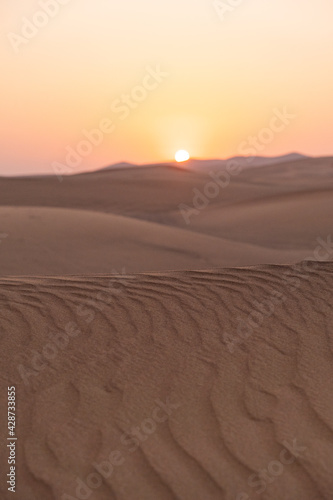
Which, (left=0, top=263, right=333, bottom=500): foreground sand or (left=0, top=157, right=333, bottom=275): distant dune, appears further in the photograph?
(left=0, top=157, right=333, bottom=275): distant dune

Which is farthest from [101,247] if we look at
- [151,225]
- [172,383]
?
[172,383]

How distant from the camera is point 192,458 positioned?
2.39 m

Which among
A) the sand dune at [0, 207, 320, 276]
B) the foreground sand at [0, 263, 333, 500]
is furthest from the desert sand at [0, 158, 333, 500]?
the sand dune at [0, 207, 320, 276]

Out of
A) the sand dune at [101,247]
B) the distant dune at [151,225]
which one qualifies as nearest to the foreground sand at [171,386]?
the distant dune at [151,225]

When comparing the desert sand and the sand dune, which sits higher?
the sand dune

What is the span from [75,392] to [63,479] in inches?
26.1

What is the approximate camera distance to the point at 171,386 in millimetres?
2953

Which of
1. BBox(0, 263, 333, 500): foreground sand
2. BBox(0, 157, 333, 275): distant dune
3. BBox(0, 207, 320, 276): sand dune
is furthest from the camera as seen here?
BBox(0, 157, 333, 275): distant dune

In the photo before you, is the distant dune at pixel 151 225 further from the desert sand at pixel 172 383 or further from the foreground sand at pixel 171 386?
the foreground sand at pixel 171 386

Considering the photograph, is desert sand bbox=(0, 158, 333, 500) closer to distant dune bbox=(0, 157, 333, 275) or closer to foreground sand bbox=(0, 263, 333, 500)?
foreground sand bbox=(0, 263, 333, 500)

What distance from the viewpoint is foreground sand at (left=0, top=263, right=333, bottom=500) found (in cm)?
229

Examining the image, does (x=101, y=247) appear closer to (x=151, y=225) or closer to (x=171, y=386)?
(x=151, y=225)

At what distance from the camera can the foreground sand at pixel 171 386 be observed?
2.29 meters

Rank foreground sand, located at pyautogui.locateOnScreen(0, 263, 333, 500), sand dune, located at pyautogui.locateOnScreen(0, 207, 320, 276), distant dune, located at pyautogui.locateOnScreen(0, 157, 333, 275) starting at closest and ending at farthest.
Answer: foreground sand, located at pyautogui.locateOnScreen(0, 263, 333, 500) < sand dune, located at pyautogui.locateOnScreen(0, 207, 320, 276) < distant dune, located at pyautogui.locateOnScreen(0, 157, 333, 275)
